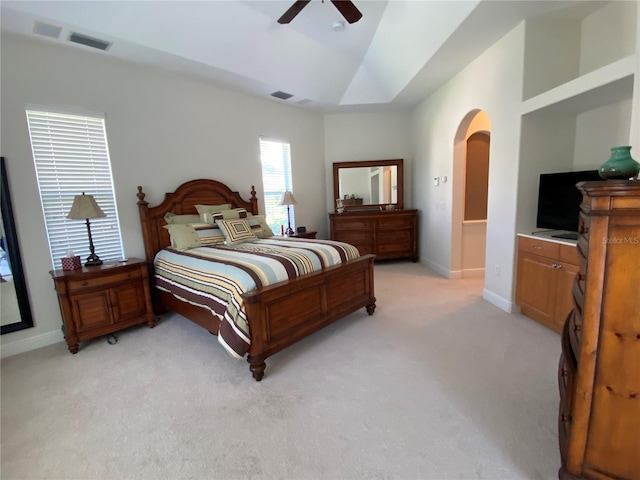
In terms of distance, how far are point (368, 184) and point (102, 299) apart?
4363mm

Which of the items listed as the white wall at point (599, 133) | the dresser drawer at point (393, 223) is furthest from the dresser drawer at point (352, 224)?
the white wall at point (599, 133)

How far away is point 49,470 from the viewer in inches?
60.5

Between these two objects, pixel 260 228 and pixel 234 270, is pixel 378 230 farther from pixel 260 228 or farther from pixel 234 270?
pixel 234 270

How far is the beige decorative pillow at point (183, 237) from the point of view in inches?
131

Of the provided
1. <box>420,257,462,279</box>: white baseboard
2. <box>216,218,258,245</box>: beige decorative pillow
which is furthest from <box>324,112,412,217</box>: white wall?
<box>216,218,258,245</box>: beige decorative pillow

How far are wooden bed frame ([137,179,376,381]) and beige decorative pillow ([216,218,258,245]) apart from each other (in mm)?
637

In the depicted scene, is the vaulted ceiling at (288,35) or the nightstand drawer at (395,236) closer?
the vaulted ceiling at (288,35)

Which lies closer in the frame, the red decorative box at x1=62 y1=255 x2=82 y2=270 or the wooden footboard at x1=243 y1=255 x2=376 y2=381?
the wooden footboard at x1=243 y1=255 x2=376 y2=381

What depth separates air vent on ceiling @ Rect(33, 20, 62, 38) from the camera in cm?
251

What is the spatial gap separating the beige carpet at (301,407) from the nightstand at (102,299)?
7.3 inches

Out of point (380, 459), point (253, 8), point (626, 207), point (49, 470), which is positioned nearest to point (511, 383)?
point (380, 459)

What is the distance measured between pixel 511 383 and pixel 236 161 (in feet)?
13.2

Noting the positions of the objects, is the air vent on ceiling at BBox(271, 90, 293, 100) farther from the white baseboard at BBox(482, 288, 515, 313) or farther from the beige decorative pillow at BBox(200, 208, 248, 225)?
the white baseboard at BBox(482, 288, 515, 313)

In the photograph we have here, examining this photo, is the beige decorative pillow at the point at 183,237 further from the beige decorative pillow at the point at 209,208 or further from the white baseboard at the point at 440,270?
the white baseboard at the point at 440,270
